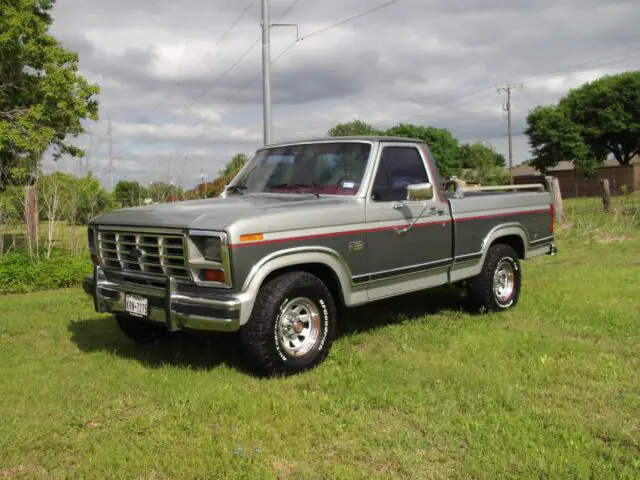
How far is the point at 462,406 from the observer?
13.7 feet

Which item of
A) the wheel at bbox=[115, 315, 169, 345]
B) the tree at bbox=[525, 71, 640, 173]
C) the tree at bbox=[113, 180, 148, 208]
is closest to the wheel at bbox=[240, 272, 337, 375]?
the wheel at bbox=[115, 315, 169, 345]

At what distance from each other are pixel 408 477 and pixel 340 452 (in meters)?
0.46

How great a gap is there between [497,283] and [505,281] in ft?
0.70

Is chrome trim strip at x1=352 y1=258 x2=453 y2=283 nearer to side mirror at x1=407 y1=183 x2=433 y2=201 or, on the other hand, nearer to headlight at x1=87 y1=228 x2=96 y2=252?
side mirror at x1=407 y1=183 x2=433 y2=201

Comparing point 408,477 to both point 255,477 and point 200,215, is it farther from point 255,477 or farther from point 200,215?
point 200,215

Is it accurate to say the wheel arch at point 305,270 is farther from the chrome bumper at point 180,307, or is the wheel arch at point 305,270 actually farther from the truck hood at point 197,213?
the truck hood at point 197,213

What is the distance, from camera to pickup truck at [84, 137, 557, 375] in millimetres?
4488

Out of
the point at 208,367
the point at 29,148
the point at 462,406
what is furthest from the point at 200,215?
the point at 29,148

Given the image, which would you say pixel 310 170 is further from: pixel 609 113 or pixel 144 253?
pixel 609 113

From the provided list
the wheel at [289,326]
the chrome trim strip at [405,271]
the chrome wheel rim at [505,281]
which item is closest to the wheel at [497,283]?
the chrome wheel rim at [505,281]

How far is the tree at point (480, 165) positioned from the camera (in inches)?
2616

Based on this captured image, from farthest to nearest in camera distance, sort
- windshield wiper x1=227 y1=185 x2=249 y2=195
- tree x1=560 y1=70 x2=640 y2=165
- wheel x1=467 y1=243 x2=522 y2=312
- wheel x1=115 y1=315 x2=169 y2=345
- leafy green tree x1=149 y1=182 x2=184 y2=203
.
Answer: tree x1=560 y1=70 x2=640 y2=165, leafy green tree x1=149 y1=182 x2=184 y2=203, wheel x1=467 y1=243 x2=522 y2=312, windshield wiper x1=227 y1=185 x2=249 y2=195, wheel x1=115 y1=315 x2=169 y2=345

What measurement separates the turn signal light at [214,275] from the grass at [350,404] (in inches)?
32.1

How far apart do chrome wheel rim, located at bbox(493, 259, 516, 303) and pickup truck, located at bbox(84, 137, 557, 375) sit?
161 millimetres
